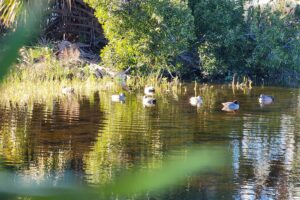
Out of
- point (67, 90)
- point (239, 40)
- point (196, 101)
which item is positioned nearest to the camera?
point (196, 101)

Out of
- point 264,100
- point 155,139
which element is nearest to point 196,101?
point 264,100

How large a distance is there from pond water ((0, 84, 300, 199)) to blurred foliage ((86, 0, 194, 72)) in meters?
7.97

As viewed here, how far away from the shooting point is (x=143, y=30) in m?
27.9

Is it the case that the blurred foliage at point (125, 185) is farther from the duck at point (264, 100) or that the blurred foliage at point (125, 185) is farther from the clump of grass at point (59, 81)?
the duck at point (264, 100)

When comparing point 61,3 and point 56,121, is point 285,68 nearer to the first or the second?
point 61,3

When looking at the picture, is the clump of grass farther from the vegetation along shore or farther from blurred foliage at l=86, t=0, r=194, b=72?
blurred foliage at l=86, t=0, r=194, b=72

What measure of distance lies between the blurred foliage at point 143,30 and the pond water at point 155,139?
7.97 metres

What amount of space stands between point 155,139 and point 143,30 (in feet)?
54.3

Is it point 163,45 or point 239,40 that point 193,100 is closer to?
point 163,45

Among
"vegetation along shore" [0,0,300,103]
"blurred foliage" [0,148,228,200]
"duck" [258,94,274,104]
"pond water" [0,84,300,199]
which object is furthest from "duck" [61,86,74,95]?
"blurred foliage" [0,148,228,200]

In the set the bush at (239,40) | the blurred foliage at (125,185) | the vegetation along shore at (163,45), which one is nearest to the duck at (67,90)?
the vegetation along shore at (163,45)

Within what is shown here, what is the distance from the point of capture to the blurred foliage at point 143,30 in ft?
89.9

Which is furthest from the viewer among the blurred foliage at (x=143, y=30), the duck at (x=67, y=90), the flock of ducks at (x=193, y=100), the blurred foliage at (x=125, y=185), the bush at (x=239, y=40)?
the bush at (x=239, y=40)

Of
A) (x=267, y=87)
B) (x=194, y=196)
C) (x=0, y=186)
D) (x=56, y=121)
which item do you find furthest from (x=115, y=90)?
(x=0, y=186)
